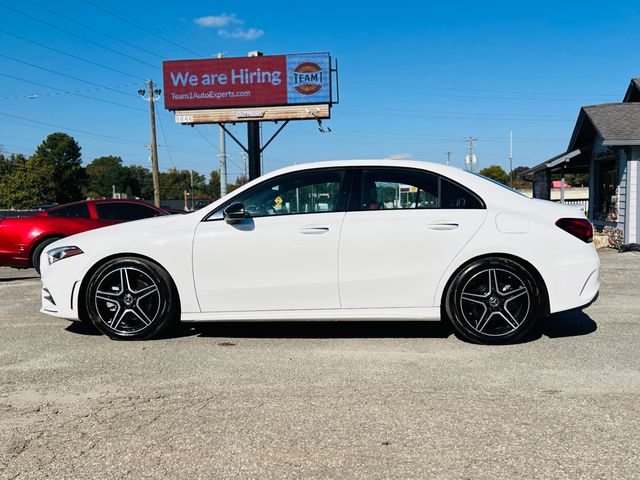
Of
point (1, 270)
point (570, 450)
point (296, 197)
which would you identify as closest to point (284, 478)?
point (570, 450)

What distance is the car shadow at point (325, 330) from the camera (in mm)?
5000

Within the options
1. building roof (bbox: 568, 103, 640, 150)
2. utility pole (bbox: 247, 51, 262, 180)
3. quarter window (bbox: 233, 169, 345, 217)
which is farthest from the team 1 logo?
quarter window (bbox: 233, 169, 345, 217)

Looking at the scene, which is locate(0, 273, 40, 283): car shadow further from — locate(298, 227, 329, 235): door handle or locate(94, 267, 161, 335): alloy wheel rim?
locate(298, 227, 329, 235): door handle

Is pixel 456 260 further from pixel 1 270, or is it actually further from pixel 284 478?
pixel 1 270

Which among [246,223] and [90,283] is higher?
[246,223]

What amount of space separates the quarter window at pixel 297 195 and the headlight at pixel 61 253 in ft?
4.87

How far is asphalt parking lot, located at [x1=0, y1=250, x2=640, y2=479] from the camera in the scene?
8.53ft

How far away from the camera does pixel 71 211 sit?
1009 cm

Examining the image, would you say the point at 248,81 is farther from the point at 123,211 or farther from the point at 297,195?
the point at 297,195

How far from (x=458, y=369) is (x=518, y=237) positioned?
128cm

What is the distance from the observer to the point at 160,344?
473cm

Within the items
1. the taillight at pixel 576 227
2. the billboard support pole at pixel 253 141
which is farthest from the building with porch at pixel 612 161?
the billboard support pole at pixel 253 141

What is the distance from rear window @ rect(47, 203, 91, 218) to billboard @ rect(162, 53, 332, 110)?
16.3 m

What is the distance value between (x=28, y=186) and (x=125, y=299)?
80027 mm
